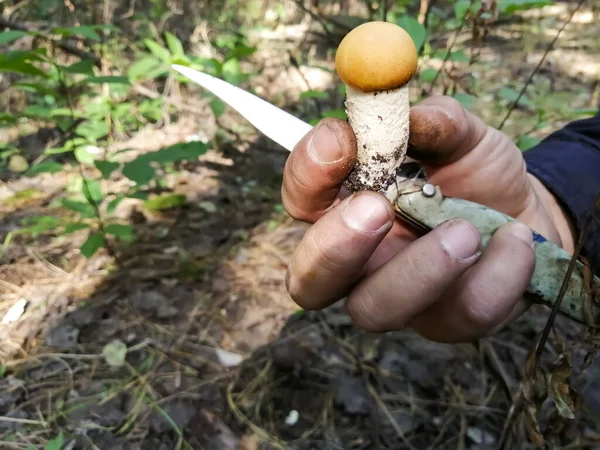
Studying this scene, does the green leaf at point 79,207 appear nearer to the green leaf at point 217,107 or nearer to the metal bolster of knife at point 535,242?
the green leaf at point 217,107

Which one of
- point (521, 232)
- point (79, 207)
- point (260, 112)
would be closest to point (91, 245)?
point (79, 207)

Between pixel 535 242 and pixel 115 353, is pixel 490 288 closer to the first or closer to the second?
pixel 535 242

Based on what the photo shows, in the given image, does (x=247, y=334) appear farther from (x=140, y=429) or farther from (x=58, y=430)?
A: (x=58, y=430)

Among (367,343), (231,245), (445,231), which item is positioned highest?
(445,231)

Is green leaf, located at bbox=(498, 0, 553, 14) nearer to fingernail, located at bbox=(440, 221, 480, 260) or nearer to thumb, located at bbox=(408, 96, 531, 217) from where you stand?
thumb, located at bbox=(408, 96, 531, 217)

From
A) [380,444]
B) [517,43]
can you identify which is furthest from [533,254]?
[517,43]

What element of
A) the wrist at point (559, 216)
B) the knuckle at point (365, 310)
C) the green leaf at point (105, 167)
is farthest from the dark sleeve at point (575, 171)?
the green leaf at point (105, 167)
